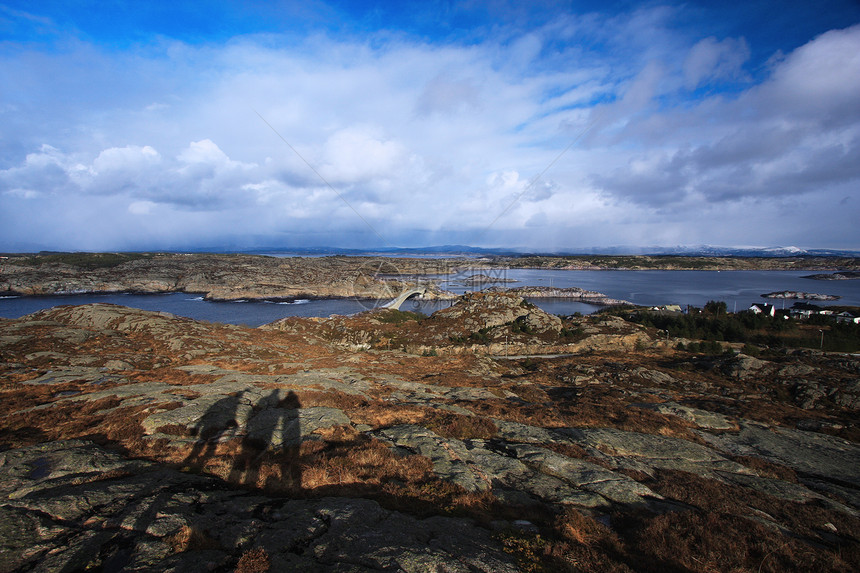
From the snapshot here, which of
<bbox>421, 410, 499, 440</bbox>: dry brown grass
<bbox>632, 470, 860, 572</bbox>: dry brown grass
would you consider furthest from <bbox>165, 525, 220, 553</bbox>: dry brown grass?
<bbox>632, 470, 860, 572</bbox>: dry brown grass

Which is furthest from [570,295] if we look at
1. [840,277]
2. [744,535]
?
[840,277]

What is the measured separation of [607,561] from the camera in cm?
529

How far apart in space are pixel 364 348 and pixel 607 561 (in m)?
26.5

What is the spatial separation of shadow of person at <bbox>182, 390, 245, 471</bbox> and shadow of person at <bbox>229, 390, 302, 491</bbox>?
2.06 feet

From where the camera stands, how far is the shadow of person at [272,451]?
741cm

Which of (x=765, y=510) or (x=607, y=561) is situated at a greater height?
(x=607, y=561)

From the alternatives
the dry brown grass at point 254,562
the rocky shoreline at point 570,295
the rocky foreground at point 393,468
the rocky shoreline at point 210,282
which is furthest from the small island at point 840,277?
the dry brown grass at point 254,562

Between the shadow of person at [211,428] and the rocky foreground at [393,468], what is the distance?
0.22 ft

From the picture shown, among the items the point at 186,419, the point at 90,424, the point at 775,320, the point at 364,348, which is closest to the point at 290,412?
the point at 186,419

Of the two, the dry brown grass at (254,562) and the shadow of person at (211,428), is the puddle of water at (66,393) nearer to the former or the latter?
the shadow of person at (211,428)

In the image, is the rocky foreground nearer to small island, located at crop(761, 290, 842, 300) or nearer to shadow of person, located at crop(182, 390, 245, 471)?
shadow of person, located at crop(182, 390, 245, 471)

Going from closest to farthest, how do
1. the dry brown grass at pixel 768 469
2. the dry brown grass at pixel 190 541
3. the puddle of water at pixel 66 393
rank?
the dry brown grass at pixel 190 541
the dry brown grass at pixel 768 469
the puddle of water at pixel 66 393

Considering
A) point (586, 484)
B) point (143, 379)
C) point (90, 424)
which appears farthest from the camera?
point (143, 379)

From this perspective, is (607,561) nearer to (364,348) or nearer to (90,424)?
(90,424)
